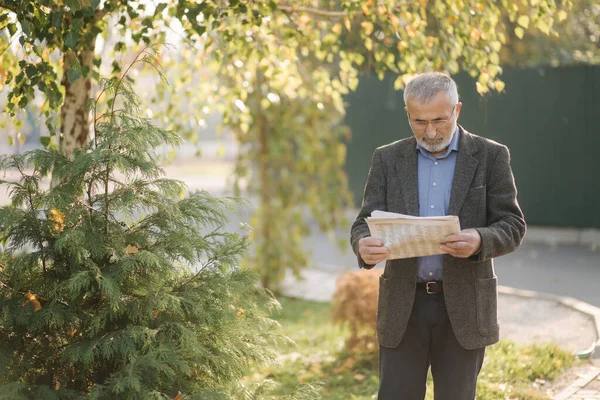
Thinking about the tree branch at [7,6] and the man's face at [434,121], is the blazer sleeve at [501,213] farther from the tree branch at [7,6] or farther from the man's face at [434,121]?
the tree branch at [7,6]

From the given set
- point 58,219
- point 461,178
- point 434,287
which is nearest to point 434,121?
point 461,178

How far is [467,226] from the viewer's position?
3.32 m

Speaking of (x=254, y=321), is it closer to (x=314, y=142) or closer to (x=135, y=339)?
(x=135, y=339)

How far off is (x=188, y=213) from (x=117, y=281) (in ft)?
1.46

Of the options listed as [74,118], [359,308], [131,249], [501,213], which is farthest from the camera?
[359,308]

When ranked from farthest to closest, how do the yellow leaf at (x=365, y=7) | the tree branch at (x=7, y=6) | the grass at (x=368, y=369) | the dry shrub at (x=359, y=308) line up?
the dry shrub at (x=359, y=308) < the grass at (x=368, y=369) < the yellow leaf at (x=365, y=7) < the tree branch at (x=7, y=6)

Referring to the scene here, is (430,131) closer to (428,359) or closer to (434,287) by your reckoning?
(434,287)

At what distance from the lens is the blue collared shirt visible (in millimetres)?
3377

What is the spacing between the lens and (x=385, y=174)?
3500 millimetres

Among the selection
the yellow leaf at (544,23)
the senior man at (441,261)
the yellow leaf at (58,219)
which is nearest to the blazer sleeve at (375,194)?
the senior man at (441,261)

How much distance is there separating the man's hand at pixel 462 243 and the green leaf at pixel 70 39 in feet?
6.72

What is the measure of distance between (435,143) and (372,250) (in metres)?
0.51

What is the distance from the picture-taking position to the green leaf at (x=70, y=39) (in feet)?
12.9

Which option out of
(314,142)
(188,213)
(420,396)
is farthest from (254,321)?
(314,142)
